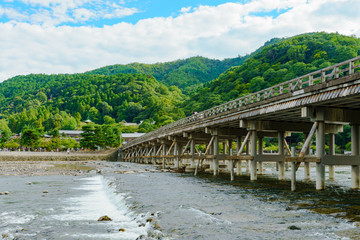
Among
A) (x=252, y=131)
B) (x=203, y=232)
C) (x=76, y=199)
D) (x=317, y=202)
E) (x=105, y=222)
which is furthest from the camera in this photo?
(x=252, y=131)

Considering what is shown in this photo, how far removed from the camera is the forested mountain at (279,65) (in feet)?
386

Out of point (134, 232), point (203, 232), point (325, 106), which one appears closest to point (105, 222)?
point (134, 232)

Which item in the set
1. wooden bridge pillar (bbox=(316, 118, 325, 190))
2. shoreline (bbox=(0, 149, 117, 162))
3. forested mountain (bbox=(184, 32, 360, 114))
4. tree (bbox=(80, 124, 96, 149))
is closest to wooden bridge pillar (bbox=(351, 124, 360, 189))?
wooden bridge pillar (bbox=(316, 118, 325, 190))

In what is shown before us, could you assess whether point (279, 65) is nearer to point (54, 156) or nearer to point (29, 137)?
point (54, 156)

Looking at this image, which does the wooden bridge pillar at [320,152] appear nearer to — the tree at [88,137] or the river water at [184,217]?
the river water at [184,217]

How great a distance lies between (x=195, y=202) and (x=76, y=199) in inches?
275

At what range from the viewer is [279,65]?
5202 inches

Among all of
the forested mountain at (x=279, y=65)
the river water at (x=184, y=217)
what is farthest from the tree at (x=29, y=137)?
the river water at (x=184, y=217)

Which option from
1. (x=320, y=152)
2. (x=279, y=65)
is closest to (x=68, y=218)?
(x=320, y=152)

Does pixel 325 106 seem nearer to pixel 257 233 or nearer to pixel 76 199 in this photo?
pixel 257 233

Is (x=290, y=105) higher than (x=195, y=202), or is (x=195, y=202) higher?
(x=290, y=105)

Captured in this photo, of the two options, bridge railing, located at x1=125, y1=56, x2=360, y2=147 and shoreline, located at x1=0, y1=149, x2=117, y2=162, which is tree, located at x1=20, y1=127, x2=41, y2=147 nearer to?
shoreline, located at x1=0, y1=149, x2=117, y2=162

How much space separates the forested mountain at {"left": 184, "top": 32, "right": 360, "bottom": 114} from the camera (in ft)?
386

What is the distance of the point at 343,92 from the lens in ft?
51.0
